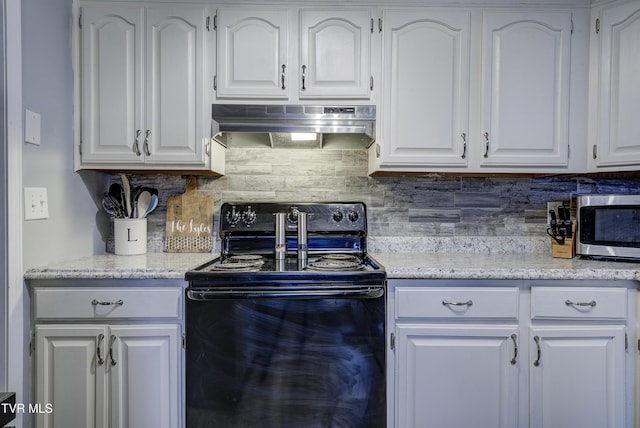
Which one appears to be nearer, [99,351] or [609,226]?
[99,351]

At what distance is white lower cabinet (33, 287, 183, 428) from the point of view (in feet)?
4.80

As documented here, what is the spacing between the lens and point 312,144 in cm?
205

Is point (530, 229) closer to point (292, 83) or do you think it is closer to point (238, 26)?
point (292, 83)

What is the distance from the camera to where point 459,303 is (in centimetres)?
150

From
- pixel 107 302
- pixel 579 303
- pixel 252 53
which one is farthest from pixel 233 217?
pixel 579 303

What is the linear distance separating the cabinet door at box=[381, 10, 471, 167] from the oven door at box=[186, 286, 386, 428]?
33.7 inches

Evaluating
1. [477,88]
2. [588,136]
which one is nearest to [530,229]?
[588,136]

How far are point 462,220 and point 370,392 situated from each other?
1.13 m

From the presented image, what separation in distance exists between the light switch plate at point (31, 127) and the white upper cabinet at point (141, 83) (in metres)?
0.25

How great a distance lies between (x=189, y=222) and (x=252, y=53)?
0.99 m

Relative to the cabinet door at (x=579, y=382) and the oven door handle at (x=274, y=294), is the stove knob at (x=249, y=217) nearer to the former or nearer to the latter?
the oven door handle at (x=274, y=294)

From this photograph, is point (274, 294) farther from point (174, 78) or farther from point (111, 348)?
point (174, 78)

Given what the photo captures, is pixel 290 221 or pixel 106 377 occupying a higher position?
pixel 290 221

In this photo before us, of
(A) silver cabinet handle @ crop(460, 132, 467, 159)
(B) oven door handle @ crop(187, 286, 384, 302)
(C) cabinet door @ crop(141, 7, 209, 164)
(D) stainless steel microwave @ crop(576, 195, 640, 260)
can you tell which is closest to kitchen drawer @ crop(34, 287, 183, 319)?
(B) oven door handle @ crop(187, 286, 384, 302)
